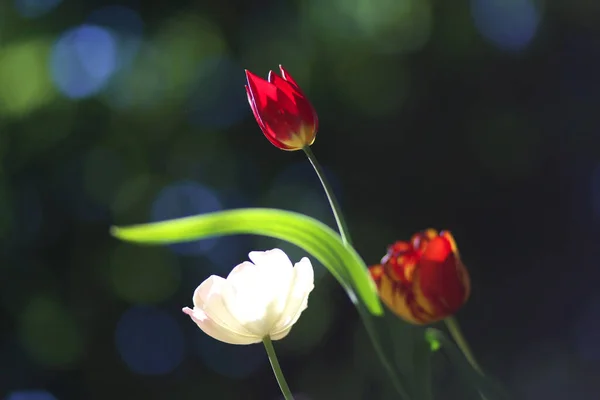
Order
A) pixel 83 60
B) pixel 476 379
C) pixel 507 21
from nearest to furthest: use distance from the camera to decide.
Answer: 1. pixel 476 379
2. pixel 507 21
3. pixel 83 60

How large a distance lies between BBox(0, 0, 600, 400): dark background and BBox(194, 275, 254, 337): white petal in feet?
5.65

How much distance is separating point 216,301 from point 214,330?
1cm

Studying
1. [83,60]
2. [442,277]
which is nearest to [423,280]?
[442,277]

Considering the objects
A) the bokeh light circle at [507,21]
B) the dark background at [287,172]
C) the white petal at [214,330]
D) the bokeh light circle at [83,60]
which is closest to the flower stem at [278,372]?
the white petal at [214,330]

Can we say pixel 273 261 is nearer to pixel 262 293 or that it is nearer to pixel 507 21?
pixel 262 293

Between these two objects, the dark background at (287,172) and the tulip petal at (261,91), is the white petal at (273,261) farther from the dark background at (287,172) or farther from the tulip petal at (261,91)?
the dark background at (287,172)

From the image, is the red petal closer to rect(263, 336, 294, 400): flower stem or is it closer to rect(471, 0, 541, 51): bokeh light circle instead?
rect(263, 336, 294, 400): flower stem

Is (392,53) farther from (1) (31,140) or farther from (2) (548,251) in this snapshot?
(1) (31,140)

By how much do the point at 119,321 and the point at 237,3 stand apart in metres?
1.05

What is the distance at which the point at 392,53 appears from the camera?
223cm

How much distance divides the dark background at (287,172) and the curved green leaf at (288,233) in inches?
69.4

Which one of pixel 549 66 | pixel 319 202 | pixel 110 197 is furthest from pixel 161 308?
pixel 549 66

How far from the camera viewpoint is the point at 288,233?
268 mm

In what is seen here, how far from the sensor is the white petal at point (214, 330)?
0.30 meters
